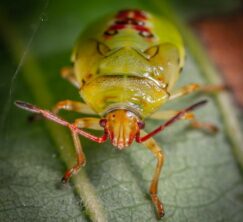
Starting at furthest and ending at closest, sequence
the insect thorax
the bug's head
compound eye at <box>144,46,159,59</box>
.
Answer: compound eye at <box>144,46,159,59</box> < the insect thorax < the bug's head

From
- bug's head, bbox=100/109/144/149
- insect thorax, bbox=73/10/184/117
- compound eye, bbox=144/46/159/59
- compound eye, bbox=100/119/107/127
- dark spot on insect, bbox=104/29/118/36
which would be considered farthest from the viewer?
dark spot on insect, bbox=104/29/118/36

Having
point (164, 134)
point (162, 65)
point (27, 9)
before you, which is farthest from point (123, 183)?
point (27, 9)

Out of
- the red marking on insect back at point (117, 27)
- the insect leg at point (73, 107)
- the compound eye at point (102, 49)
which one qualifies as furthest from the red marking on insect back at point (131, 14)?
the insect leg at point (73, 107)

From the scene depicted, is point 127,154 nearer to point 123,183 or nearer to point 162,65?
point 123,183

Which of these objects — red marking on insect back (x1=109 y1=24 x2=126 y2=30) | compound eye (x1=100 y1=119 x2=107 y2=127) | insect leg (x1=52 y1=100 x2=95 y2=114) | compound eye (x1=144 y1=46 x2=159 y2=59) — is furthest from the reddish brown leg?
red marking on insect back (x1=109 y1=24 x2=126 y2=30)

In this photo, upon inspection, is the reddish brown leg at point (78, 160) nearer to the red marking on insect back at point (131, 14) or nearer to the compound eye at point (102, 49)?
the compound eye at point (102, 49)

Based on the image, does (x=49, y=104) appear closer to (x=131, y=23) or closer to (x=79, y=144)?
(x=79, y=144)

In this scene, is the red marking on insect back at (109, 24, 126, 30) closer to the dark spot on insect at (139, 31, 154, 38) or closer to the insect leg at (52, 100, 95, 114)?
the dark spot on insect at (139, 31, 154, 38)
